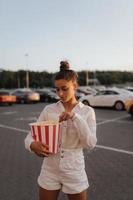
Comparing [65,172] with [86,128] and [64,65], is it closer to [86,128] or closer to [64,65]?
[86,128]

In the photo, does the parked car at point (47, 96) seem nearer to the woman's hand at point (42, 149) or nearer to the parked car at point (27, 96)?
the parked car at point (27, 96)

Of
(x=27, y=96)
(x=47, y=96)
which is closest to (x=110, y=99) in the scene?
(x=47, y=96)

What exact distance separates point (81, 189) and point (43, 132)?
1.97 ft

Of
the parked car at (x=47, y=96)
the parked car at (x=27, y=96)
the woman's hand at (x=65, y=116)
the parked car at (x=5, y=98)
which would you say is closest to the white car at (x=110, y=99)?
the parked car at (x=5, y=98)

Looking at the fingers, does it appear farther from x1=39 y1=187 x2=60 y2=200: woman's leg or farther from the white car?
the white car

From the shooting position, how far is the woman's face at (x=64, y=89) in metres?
2.69

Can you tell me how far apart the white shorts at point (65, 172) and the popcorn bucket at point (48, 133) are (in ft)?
0.48

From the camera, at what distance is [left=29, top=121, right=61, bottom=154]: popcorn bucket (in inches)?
98.3

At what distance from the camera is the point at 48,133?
2.51 m

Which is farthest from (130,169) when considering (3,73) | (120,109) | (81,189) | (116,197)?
(3,73)

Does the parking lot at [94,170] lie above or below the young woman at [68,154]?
below

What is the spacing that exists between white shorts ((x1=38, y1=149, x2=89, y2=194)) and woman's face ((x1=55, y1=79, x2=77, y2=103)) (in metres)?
0.42

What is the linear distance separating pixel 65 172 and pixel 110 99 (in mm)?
19588

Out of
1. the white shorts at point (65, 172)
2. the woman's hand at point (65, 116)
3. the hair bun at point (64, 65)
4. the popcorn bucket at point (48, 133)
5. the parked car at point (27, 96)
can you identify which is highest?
the hair bun at point (64, 65)
